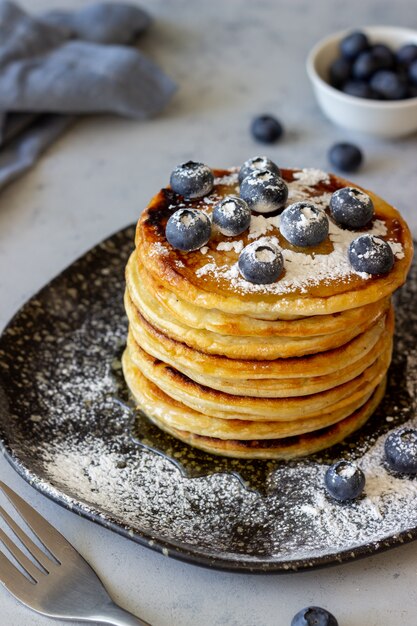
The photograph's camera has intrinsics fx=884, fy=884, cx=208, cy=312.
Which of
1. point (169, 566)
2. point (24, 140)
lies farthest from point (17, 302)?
point (169, 566)

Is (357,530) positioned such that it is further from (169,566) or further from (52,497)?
(52,497)

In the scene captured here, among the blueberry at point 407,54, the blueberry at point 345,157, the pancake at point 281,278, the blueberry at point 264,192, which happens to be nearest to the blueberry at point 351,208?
the pancake at point 281,278

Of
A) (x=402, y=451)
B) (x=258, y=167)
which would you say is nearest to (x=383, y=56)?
(x=258, y=167)

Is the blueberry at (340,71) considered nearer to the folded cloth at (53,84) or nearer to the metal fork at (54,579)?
the folded cloth at (53,84)

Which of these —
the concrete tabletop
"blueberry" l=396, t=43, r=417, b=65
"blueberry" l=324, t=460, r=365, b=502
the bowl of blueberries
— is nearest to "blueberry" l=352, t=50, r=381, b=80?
the bowl of blueberries

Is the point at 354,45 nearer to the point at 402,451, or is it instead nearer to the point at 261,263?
the point at 261,263
